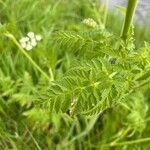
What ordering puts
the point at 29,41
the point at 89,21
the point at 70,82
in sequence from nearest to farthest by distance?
the point at 70,82
the point at 89,21
the point at 29,41

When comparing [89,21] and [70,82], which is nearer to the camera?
[70,82]

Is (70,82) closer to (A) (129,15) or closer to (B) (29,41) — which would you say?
(A) (129,15)

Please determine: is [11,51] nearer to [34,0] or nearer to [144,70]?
[34,0]

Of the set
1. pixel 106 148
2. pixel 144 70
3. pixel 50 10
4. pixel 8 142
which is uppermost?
pixel 50 10

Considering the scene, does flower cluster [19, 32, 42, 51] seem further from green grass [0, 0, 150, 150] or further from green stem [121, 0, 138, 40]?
green stem [121, 0, 138, 40]

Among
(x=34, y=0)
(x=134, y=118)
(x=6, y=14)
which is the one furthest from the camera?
(x=34, y=0)


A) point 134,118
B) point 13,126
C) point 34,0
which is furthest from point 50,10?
point 134,118

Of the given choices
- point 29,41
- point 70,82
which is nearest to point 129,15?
point 70,82

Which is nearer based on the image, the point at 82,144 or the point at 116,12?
the point at 82,144

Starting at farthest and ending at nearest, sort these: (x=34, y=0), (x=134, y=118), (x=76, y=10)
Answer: (x=76, y=10) < (x=34, y=0) < (x=134, y=118)
